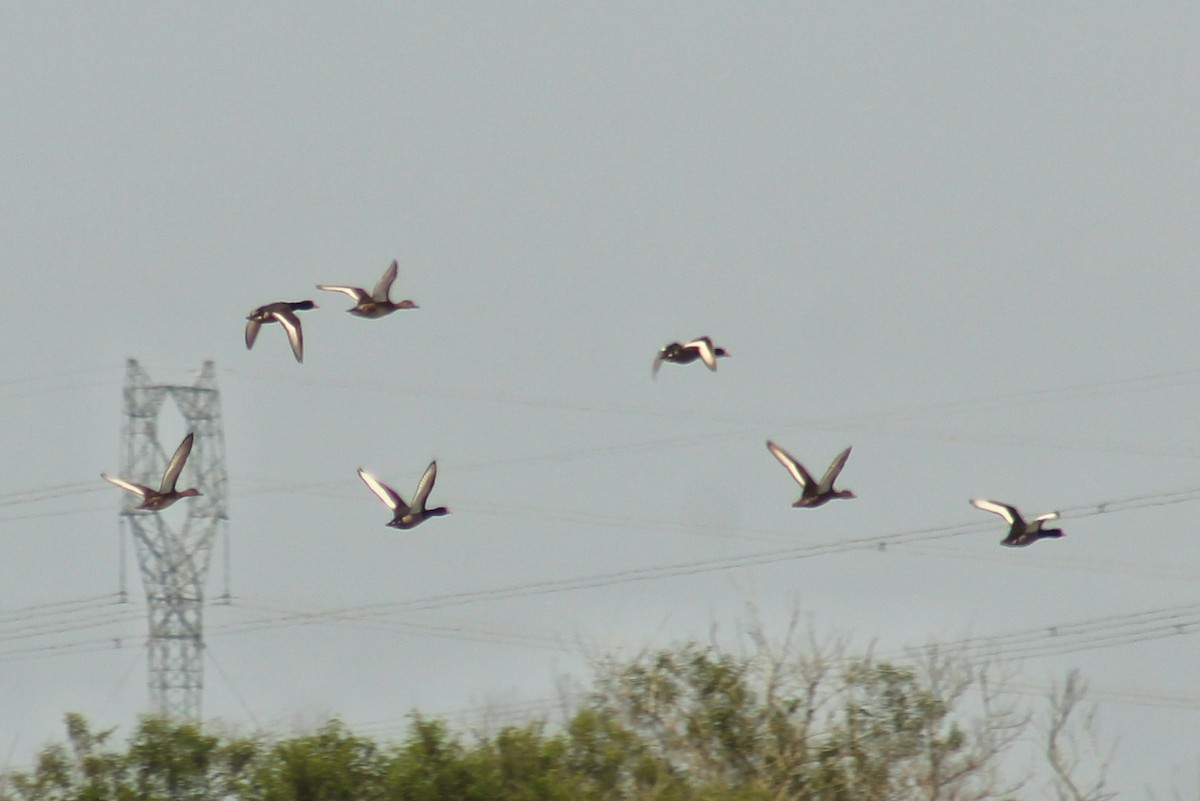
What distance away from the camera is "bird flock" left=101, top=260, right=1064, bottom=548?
120ft

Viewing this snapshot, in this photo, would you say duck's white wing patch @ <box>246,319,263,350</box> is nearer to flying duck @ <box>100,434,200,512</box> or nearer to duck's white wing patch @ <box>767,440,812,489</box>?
flying duck @ <box>100,434,200,512</box>

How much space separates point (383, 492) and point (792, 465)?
19.9 ft

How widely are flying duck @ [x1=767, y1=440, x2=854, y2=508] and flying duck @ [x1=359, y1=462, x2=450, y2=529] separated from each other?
5092 millimetres

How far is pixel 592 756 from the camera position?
179ft

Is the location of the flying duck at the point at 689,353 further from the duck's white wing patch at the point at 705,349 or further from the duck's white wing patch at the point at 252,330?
the duck's white wing patch at the point at 252,330

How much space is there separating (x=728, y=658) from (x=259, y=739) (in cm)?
1101

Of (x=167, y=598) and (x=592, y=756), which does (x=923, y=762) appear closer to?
(x=592, y=756)

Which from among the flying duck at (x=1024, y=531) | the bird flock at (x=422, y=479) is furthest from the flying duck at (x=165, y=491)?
the flying duck at (x=1024, y=531)

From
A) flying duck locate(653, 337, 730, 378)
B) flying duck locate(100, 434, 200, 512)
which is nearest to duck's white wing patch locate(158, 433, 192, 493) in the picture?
flying duck locate(100, 434, 200, 512)

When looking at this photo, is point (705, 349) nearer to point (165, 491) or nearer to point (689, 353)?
point (689, 353)

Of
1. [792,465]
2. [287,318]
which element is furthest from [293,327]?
[792,465]

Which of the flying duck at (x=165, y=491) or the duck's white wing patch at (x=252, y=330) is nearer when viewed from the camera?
the flying duck at (x=165, y=491)

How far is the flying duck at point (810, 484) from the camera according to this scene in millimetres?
37062

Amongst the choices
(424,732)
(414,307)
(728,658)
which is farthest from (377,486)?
(728,658)
